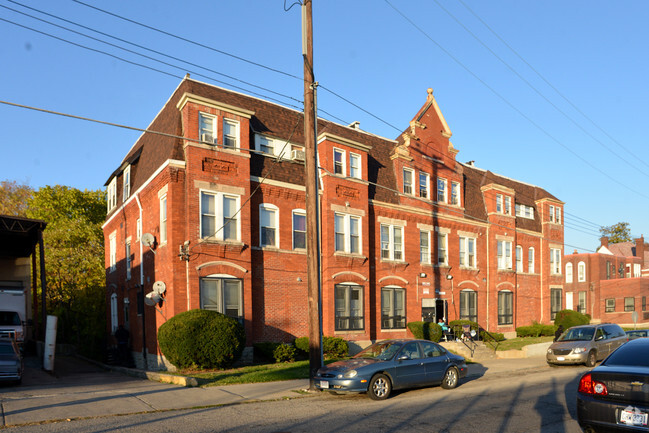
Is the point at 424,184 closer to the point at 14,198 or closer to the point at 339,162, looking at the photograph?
the point at 339,162

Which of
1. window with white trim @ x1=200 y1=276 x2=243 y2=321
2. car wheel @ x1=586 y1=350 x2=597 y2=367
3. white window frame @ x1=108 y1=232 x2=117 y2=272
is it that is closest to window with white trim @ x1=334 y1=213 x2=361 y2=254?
window with white trim @ x1=200 y1=276 x2=243 y2=321

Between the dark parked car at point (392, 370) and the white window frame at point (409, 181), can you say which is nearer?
the dark parked car at point (392, 370)

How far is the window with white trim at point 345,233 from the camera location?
25.2 metres

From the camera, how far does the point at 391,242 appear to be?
91.9ft

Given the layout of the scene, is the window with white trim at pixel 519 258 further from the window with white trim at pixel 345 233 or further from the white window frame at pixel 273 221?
the white window frame at pixel 273 221

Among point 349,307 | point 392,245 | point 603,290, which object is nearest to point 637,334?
point 392,245

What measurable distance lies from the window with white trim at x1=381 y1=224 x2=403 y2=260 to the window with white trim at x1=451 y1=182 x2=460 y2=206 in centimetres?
541

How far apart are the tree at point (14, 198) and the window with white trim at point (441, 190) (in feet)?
119

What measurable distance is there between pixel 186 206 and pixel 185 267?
2.35 metres

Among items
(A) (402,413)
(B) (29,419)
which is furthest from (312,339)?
(B) (29,419)

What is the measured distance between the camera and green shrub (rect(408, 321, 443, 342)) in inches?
1083

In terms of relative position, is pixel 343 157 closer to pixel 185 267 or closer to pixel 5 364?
pixel 185 267

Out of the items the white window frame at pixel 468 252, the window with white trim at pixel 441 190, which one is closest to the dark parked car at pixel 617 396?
the window with white trim at pixel 441 190

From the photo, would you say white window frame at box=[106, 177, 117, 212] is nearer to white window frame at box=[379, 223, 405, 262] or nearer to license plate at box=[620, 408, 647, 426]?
white window frame at box=[379, 223, 405, 262]
